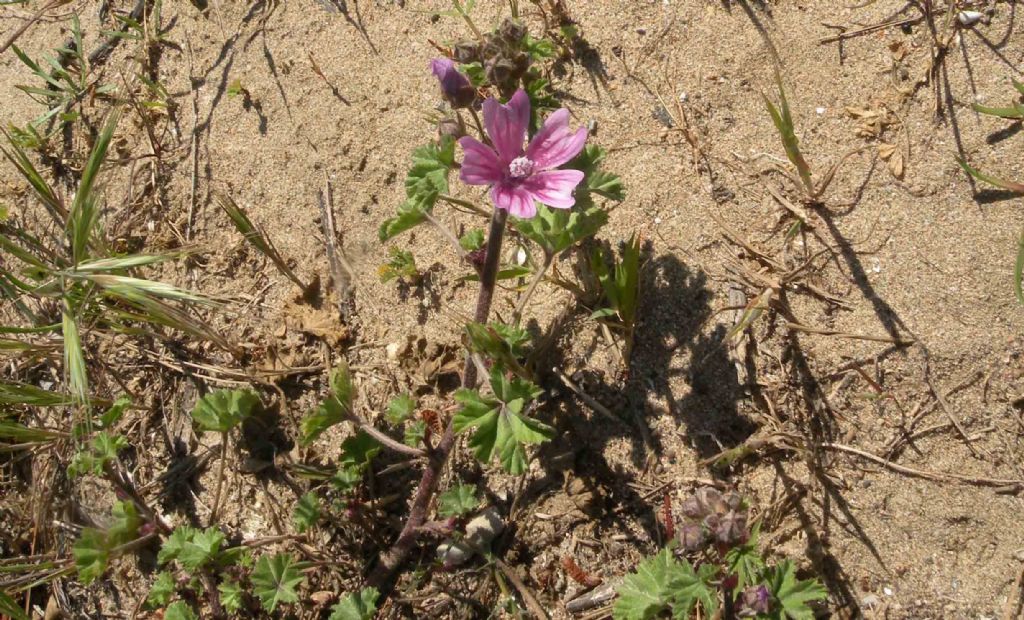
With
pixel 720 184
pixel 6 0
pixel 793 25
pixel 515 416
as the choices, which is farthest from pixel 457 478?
pixel 6 0

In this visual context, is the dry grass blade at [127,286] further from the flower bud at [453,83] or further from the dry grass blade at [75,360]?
the flower bud at [453,83]

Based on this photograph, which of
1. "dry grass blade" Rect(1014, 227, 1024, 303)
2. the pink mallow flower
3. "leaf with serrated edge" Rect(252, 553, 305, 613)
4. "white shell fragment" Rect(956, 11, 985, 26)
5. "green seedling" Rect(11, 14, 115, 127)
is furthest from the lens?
"green seedling" Rect(11, 14, 115, 127)

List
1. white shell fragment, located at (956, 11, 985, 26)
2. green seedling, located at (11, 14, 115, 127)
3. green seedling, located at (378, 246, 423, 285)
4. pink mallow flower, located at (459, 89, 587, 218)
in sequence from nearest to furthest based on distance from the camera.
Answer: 1. pink mallow flower, located at (459, 89, 587, 218)
2. white shell fragment, located at (956, 11, 985, 26)
3. green seedling, located at (378, 246, 423, 285)
4. green seedling, located at (11, 14, 115, 127)

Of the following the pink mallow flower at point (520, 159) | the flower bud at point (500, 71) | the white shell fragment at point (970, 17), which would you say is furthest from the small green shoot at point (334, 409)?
the white shell fragment at point (970, 17)

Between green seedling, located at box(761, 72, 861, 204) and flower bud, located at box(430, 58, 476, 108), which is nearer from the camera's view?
flower bud, located at box(430, 58, 476, 108)

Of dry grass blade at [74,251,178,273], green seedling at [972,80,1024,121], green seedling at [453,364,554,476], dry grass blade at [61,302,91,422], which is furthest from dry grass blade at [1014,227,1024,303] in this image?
dry grass blade at [61,302,91,422]

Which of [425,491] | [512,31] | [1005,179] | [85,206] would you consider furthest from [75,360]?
[1005,179]

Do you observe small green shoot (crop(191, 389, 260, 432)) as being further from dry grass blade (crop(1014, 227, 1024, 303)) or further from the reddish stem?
dry grass blade (crop(1014, 227, 1024, 303))
